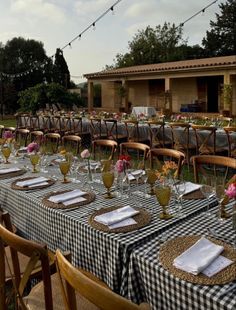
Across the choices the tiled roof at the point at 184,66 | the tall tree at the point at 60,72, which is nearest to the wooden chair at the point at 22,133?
the tiled roof at the point at 184,66

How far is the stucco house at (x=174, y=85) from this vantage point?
14.5 metres

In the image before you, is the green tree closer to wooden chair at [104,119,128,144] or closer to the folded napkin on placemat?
wooden chair at [104,119,128,144]

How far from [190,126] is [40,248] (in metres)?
4.96

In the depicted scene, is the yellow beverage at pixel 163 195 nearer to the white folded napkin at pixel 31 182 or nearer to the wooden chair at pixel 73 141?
the white folded napkin at pixel 31 182

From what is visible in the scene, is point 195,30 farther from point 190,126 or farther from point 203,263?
point 203,263

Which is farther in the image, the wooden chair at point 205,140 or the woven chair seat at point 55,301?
the wooden chair at point 205,140

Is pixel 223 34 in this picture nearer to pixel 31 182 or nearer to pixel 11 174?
pixel 11 174

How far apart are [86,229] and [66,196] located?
1.75 feet

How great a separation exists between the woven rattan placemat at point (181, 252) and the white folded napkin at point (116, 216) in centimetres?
36

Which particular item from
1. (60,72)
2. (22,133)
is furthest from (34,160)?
(60,72)

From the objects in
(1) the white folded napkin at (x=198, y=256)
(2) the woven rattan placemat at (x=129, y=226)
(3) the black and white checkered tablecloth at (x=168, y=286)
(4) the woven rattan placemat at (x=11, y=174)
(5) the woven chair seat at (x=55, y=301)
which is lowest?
(5) the woven chair seat at (x=55, y=301)

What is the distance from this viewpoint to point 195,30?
29.9 metres

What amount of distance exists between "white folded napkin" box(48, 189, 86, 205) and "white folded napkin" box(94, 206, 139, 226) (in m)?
0.40

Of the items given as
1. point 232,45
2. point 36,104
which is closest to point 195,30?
A: point 232,45
